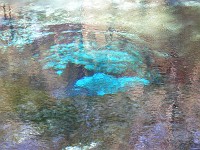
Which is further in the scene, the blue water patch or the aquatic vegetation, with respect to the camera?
the blue water patch

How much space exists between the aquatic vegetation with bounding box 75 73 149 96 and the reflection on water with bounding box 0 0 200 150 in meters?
0.01

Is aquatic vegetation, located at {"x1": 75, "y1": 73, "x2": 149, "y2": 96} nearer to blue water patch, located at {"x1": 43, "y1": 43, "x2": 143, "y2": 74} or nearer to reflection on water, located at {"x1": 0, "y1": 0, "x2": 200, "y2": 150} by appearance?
reflection on water, located at {"x1": 0, "y1": 0, "x2": 200, "y2": 150}

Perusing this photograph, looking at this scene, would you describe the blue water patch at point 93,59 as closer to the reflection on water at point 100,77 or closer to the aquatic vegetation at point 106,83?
the reflection on water at point 100,77

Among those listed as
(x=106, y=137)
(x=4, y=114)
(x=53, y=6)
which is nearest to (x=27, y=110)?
(x=4, y=114)

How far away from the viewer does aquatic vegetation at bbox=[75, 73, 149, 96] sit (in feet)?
14.1

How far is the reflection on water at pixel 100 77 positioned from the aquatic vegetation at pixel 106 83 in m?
0.01

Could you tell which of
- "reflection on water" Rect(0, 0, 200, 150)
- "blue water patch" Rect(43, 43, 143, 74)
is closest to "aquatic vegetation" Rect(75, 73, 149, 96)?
"reflection on water" Rect(0, 0, 200, 150)

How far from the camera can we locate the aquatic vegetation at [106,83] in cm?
430

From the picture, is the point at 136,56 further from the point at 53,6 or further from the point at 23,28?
the point at 53,6

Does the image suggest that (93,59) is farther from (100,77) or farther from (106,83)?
(106,83)

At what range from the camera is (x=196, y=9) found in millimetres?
6672

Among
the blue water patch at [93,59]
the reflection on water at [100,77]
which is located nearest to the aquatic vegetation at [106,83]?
the reflection on water at [100,77]

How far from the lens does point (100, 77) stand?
4.60 m

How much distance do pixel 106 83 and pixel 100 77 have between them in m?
0.18
